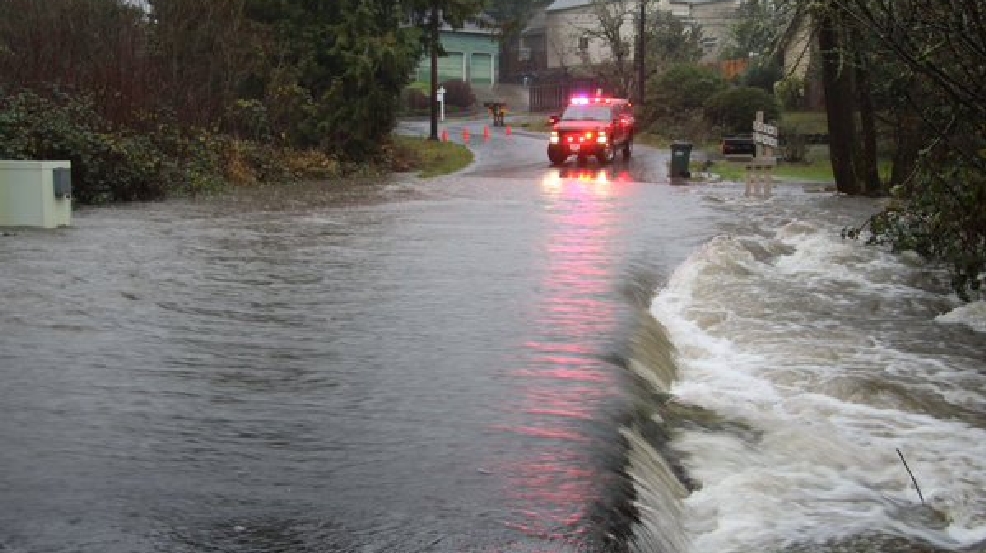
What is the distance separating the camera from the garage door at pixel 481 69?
75.8 metres

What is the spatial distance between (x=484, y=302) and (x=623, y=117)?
26.1 metres

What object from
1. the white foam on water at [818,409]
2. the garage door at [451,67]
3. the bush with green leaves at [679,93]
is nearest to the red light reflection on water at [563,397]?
the white foam on water at [818,409]

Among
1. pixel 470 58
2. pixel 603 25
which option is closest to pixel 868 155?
pixel 603 25

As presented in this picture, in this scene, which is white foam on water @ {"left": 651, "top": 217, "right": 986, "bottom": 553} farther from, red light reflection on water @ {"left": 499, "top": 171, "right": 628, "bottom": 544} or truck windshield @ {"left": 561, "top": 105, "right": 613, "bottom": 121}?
truck windshield @ {"left": 561, "top": 105, "right": 613, "bottom": 121}

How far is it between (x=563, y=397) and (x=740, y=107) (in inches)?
1453

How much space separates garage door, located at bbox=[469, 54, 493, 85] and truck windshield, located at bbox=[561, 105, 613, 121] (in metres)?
42.3

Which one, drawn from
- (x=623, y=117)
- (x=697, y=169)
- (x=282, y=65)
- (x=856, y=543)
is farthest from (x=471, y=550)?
(x=623, y=117)

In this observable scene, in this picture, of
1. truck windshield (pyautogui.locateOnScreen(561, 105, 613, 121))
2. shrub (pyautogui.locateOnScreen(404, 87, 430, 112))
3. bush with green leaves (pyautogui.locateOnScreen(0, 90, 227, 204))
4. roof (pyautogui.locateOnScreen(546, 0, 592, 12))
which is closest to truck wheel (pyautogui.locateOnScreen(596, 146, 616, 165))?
truck windshield (pyautogui.locateOnScreen(561, 105, 613, 121))

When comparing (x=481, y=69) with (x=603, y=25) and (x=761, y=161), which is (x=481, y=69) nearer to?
(x=603, y=25)

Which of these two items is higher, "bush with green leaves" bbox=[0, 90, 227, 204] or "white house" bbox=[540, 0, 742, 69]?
"white house" bbox=[540, 0, 742, 69]

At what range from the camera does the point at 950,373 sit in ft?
30.2

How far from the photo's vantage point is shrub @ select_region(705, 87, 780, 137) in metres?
41.7

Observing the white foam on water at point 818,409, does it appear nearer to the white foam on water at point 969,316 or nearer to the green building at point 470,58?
the white foam on water at point 969,316

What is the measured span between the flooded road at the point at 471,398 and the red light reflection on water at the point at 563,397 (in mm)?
24
